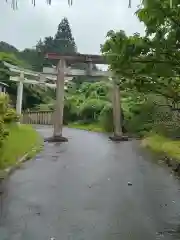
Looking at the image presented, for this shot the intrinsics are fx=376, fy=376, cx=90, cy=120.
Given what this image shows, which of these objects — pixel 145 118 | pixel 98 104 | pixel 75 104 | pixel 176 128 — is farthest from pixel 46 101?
pixel 176 128

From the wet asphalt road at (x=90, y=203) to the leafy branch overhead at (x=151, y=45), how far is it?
2.82 metres

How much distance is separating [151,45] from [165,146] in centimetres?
1172

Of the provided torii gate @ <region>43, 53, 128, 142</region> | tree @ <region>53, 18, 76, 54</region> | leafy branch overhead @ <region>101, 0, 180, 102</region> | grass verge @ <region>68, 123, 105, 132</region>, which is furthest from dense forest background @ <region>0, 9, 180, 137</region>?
tree @ <region>53, 18, 76, 54</region>

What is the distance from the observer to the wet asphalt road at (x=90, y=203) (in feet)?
20.1

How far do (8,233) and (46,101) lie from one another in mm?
44546

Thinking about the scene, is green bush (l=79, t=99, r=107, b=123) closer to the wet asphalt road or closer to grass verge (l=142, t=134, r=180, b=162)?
grass verge (l=142, t=134, r=180, b=162)

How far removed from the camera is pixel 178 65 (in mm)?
7098

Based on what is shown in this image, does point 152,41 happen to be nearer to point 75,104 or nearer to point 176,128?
point 176,128

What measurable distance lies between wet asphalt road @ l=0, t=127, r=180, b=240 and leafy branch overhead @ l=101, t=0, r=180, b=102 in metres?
2.82

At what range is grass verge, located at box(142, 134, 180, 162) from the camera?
15472mm

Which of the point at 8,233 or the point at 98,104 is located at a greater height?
the point at 98,104

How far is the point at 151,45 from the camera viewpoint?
6.70 m

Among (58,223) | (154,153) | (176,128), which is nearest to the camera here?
(58,223)

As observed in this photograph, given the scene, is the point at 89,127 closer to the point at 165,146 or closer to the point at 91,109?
the point at 91,109
